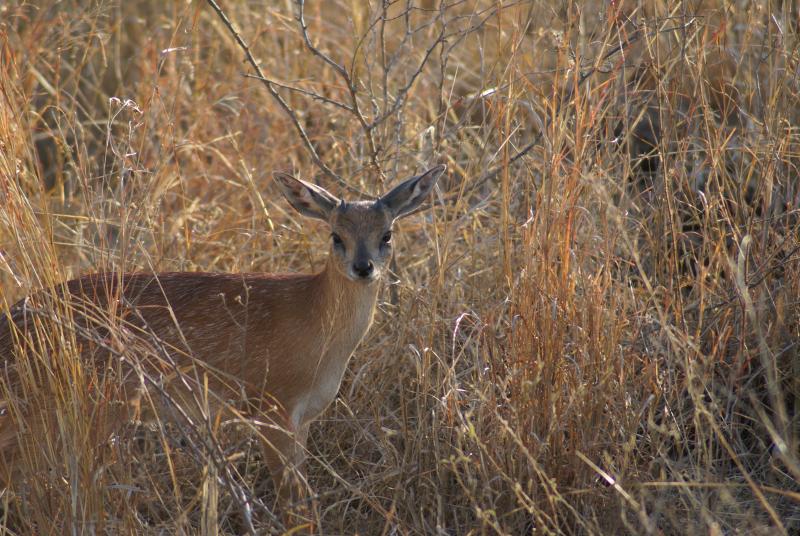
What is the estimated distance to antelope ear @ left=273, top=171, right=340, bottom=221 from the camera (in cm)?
434

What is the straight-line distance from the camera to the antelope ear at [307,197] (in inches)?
171

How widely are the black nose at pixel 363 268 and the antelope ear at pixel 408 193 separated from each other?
359 millimetres

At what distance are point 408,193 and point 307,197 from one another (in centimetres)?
43

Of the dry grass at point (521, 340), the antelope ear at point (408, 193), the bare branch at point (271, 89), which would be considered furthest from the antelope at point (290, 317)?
the bare branch at point (271, 89)

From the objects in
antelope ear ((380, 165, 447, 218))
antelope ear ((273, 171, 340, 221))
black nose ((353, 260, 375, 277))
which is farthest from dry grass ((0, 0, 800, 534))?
antelope ear ((273, 171, 340, 221))

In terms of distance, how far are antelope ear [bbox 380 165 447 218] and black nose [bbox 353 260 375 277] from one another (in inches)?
14.1

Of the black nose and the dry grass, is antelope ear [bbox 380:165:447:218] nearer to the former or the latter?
the dry grass

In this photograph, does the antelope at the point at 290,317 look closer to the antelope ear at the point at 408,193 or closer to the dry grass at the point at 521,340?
the antelope ear at the point at 408,193

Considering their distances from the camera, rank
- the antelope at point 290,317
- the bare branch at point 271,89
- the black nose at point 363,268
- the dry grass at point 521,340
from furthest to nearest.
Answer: the bare branch at point 271,89
the antelope at point 290,317
the black nose at point 363,268
the dry grass at point 521,340

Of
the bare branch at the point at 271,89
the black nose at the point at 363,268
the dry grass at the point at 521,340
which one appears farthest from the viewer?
the bare branch at the point at 271,89

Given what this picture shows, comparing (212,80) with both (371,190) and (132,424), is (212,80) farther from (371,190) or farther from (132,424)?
(132,424)

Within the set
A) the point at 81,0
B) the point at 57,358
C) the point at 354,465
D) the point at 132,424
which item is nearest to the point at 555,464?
the point at 354,465

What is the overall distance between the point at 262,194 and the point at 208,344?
1713 millimetres

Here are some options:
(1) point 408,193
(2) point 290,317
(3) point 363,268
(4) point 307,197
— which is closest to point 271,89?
(4) point 307,197
